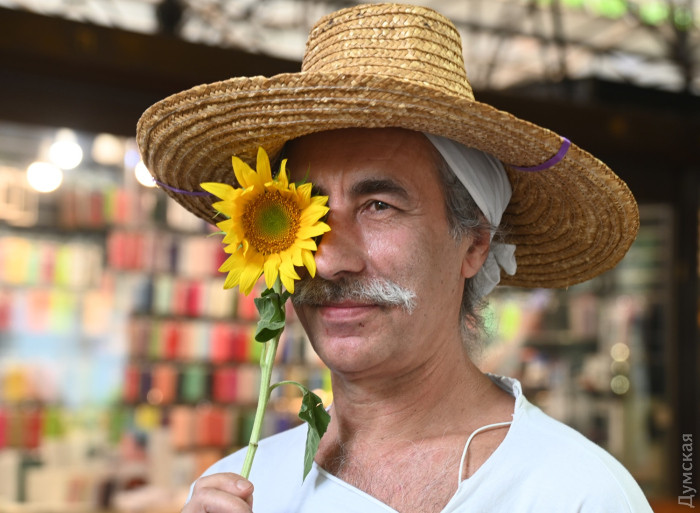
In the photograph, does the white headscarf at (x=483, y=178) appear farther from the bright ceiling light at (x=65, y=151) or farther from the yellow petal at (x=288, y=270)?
the bright ceiling light at (x=65, y=151)

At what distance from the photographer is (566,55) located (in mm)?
5402

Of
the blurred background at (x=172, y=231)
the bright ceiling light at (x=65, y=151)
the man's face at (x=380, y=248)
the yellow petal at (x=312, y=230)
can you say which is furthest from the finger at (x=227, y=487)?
the bright ceiling light at (x=65, y=151)

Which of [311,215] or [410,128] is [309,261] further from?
[410,128]

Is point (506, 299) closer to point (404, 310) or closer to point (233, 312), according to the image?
point (233, 312)

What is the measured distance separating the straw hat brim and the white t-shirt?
0.40 m

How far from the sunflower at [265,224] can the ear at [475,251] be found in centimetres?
36

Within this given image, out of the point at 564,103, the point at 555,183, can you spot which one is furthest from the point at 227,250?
the point at 564,103

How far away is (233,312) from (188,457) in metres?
0.90

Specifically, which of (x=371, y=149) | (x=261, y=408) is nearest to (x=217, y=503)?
(x=261, y=408)

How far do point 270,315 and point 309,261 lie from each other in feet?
0.38

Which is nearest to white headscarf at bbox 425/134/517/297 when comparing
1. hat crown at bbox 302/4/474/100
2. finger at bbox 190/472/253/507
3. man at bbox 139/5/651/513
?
man at bbox 139/5/651/513

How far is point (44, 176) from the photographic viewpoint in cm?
442

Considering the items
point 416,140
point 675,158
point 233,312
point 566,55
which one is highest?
point 566,55

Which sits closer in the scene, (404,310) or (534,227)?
(404,310)
